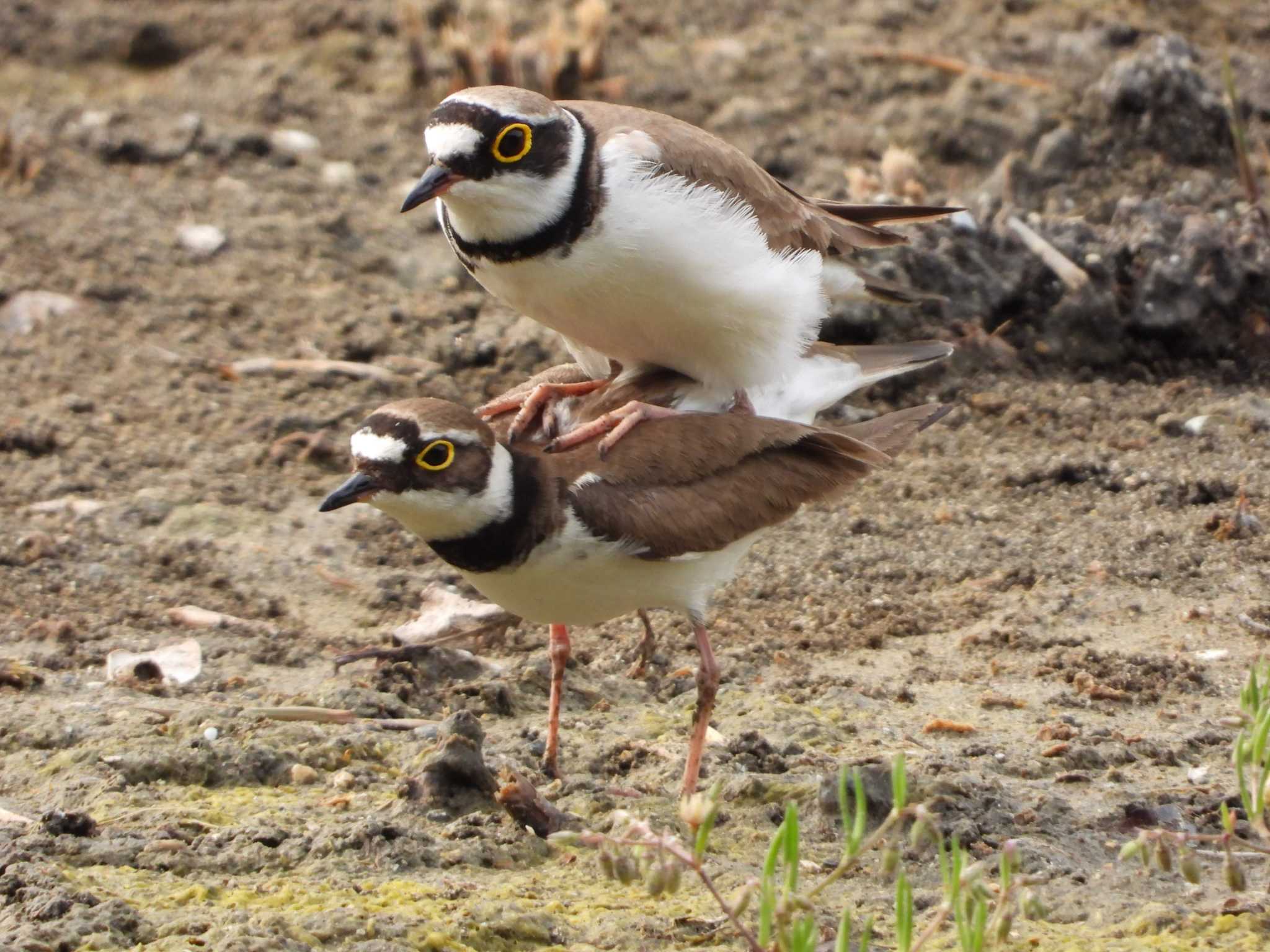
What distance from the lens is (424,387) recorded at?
7352 millimetres

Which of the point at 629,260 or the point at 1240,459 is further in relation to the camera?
the point at 1240,459

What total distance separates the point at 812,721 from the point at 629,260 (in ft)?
4.68

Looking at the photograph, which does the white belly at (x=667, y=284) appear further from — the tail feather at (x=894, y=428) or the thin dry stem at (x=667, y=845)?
the thin dry stem at (x=667, y=845)

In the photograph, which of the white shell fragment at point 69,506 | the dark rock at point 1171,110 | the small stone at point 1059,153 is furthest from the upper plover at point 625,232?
the dark rock at point 1171,110

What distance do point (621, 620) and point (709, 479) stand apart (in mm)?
1240

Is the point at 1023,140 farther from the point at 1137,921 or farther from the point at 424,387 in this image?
the point at 1137,921

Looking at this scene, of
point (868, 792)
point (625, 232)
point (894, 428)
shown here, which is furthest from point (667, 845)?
point (894, 428)

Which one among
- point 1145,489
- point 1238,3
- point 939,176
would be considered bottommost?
point 1145,489

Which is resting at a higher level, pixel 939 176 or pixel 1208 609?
pixel 939 176

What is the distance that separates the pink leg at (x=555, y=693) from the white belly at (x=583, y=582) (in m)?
0.26

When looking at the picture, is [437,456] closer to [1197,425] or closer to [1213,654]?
[1213,654]

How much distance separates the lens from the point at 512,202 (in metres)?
5.02

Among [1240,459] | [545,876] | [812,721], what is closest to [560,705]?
[812,721]

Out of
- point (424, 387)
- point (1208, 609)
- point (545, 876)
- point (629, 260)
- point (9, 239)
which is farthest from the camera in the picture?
point (9, 239)
